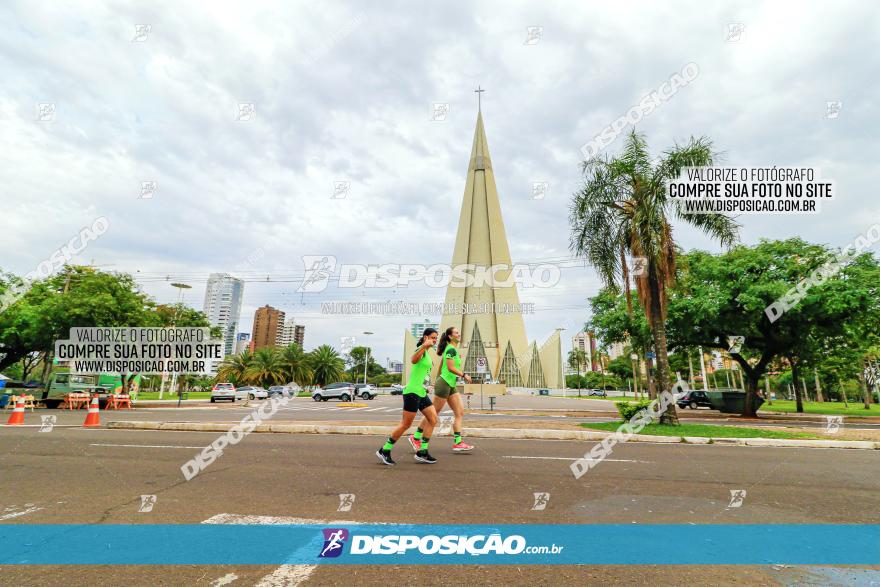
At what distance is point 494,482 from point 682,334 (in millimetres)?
17143

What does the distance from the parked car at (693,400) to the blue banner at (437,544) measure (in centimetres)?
3037

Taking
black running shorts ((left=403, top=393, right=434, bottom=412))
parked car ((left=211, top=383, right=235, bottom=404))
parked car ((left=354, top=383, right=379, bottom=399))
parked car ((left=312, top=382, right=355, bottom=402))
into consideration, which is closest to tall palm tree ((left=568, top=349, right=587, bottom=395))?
parked car ((left=354, top=383, right=379, bottom=399))

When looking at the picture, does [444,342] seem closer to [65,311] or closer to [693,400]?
[65,311]

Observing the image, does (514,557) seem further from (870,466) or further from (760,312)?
(760,312)

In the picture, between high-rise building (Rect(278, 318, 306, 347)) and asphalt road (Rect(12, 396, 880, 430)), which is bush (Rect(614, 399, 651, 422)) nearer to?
asphalt road (Rect(12, 396, 880, 430))

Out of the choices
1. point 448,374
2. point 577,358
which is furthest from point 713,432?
point 577,358

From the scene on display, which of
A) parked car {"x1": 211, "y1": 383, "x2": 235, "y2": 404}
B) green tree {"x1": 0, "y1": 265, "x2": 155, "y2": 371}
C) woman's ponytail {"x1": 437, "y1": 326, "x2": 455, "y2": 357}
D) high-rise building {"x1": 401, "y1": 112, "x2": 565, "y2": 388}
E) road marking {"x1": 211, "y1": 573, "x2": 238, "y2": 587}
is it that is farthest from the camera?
high-rise building {"x1": 401, "y1": 112, "x2": 565, "y2": 388}

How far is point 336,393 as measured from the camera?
123 feet

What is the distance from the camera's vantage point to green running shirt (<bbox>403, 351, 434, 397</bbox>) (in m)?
5.93

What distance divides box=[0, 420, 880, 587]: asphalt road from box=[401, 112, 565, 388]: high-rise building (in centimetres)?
7853

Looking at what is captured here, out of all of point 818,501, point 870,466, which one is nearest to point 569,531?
point 818,501

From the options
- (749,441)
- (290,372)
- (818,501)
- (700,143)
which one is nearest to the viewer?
(818,501)

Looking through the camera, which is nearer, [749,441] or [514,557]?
[514,557]

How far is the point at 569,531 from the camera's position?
3375mm
